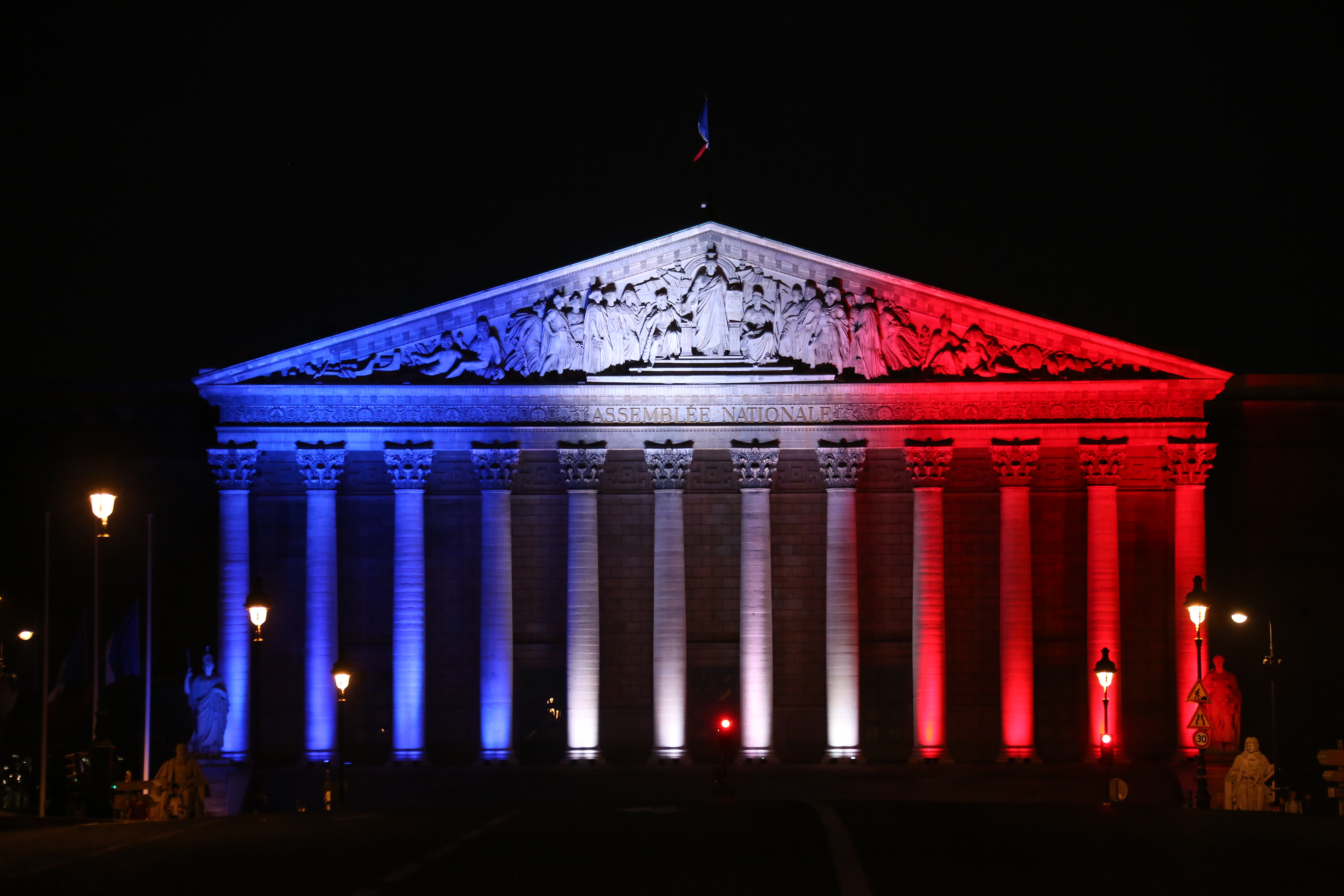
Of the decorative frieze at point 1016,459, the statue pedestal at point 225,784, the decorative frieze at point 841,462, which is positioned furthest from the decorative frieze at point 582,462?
the statue pedestal at point 225,784

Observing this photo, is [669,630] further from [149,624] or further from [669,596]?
[149,624]

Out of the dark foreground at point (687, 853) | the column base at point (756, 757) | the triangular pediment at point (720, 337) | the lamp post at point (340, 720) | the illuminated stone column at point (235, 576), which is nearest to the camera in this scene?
the dark foreground at point (687, 853)

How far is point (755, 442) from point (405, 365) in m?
11.1

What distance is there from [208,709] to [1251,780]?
30.5m

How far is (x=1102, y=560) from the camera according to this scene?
54.1 metres

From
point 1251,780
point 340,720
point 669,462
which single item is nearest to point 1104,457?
point 669,462

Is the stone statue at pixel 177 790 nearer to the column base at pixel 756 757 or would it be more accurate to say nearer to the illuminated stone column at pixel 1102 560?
the column base at pixel 756 757

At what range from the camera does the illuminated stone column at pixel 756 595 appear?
175ft

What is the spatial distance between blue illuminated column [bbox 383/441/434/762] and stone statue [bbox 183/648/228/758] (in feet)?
17.1

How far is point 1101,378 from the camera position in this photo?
2116 inches

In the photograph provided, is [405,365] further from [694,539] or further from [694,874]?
[694,874]

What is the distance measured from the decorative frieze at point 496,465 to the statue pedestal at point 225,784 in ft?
36.7

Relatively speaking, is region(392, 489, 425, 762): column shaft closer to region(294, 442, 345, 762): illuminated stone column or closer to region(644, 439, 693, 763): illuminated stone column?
region(294, 442, 345, 762): illuminated stone column

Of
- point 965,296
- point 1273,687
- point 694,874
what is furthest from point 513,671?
point 694,874
